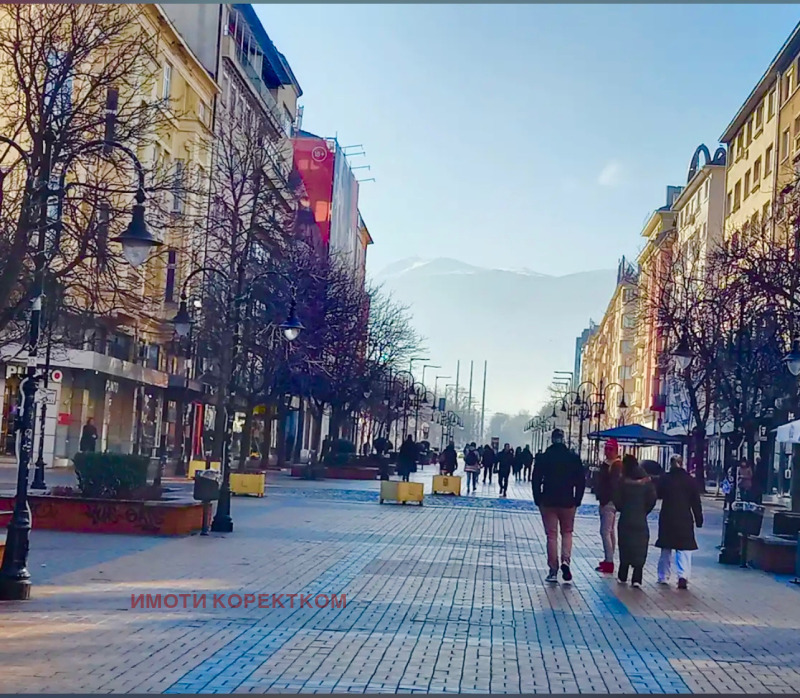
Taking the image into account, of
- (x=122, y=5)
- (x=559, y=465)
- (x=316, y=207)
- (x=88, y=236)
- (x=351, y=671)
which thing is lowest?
(x=351, y=671)

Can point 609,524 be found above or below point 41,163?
below

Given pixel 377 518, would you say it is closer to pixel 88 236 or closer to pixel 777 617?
pixel 88 236

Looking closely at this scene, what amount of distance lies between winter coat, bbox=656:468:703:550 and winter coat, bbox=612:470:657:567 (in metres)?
0.20

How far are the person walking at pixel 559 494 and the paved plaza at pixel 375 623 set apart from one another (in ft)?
1.64

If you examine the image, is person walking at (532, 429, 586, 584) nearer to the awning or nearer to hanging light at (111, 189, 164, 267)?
hanging light at (111, 189, 164, 267)

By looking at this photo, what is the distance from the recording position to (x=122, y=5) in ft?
76.0

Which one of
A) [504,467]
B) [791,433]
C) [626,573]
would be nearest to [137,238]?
[626,573]

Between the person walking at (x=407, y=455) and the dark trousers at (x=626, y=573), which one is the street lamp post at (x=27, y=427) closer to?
the dark trousers at (x=626, y=573)

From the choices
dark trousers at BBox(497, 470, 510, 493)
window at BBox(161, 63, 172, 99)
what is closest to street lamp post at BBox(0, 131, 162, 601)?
dark trousers at BBox(497, 470, 510, 493)

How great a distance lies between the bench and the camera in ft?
61.0

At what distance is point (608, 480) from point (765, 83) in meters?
47.0

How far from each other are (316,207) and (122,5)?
2535 inches

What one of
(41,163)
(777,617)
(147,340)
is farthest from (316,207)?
(777,617)

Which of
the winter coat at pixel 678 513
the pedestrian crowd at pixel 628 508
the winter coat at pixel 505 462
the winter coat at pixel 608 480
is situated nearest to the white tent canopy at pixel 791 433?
the winter coat at pixel 608 480
